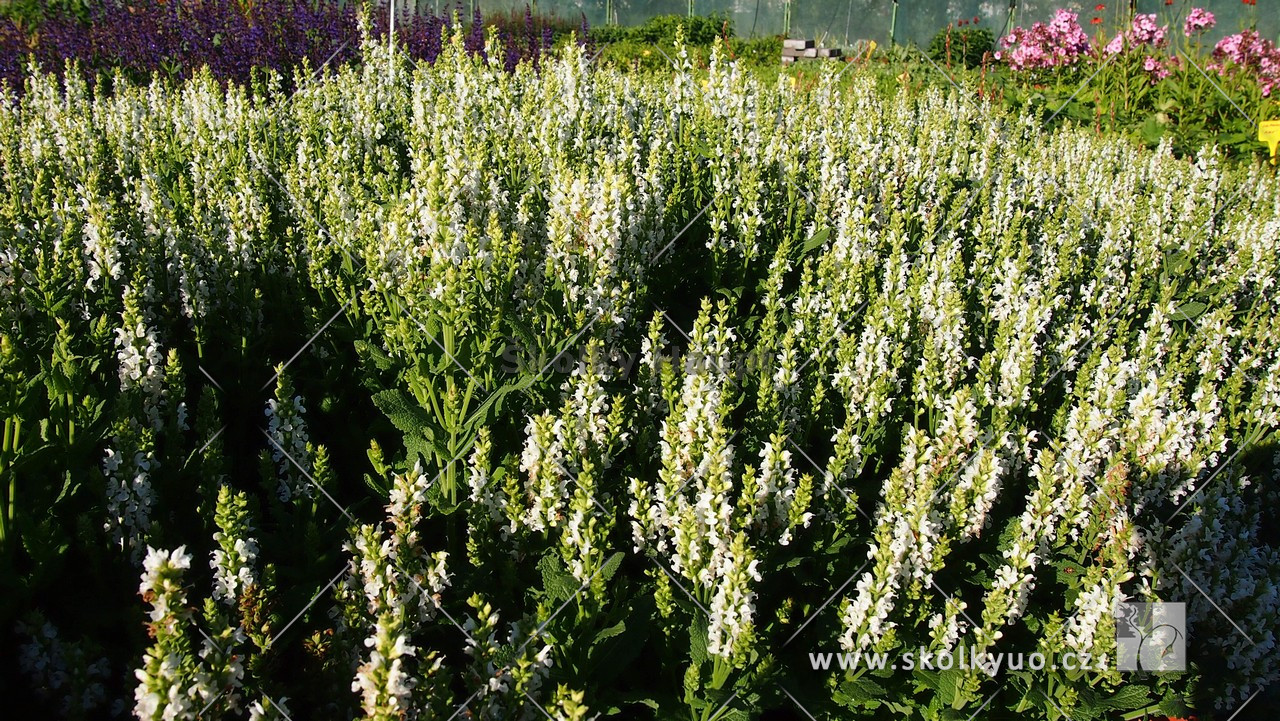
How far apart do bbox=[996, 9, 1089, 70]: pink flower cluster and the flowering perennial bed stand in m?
8.34

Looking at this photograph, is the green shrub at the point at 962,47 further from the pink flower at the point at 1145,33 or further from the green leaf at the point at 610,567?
the green leaf at the point at 610,567

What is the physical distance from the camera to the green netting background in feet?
51.8

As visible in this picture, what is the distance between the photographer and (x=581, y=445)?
2.19 metres

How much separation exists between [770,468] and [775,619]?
0.43 m

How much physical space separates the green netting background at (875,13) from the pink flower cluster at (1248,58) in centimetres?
445

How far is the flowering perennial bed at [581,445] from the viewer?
1823 millimetres

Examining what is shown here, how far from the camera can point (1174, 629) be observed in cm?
227

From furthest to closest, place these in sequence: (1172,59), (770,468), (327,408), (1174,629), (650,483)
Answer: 1. (1172,59)
2. (327,408)
3. (650,483)
4. (1174,629)
5. (770,468)

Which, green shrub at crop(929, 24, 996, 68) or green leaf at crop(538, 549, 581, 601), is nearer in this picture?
green leaf at crop(538, 549, 581, 601)

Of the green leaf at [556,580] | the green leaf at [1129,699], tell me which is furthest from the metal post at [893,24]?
the green leaf at [556,580]

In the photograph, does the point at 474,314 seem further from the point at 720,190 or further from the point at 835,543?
the point at 720,190

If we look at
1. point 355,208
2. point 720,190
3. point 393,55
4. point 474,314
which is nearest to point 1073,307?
point 720,190

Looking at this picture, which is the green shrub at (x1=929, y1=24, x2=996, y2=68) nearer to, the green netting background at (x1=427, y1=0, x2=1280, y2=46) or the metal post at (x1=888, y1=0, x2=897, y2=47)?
the green netting background at (x1=427, y1=0, x2=1280, y2=46)

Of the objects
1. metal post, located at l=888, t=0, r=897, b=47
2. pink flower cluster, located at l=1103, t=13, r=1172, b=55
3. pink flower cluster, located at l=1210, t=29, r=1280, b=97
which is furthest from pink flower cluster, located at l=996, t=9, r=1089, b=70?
metal post, located at l=888, t=0, r=897, b=47
